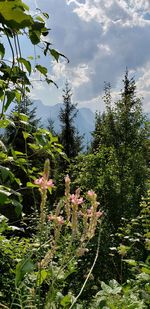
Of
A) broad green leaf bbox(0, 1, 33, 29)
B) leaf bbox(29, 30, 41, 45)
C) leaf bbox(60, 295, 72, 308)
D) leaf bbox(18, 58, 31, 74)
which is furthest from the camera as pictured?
leaf bbox(60, 295, 72, 308)

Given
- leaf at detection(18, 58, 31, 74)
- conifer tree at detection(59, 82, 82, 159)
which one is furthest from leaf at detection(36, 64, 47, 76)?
conifer tree at detection(59, 82, 82, 159)

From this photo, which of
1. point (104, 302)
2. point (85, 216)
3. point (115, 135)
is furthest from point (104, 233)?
point (85, 216)

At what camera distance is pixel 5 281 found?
2424 millimetres

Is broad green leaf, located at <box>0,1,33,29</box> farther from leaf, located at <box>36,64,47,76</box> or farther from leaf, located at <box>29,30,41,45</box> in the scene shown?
leaf, located at <box>36,64,47,76</box>

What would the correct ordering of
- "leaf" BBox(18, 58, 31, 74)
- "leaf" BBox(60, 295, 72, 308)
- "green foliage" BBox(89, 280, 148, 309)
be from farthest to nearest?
"green foliage" BBox(89, 280, 148, 309) < "leaf" BBox(60, 295, 72, 308) < "leaf" BBox(18, 58, 31, 74)

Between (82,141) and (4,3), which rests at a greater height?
(82,141)

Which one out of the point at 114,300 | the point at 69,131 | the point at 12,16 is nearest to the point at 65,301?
the point at 114,300

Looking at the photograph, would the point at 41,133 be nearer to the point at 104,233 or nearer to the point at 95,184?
the point at 104,233

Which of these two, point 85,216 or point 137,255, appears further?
point 137,255

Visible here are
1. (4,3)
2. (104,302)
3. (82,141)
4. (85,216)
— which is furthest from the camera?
(82,141)

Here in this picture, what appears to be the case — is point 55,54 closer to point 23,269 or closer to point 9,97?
point 9,97

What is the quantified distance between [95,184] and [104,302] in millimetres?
10736

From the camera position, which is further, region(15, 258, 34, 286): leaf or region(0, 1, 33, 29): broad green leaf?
region(15, 258, 34, 286): leaf

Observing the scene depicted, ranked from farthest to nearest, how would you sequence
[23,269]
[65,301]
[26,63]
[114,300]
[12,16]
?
[114,300]
[65,301]
[26,63]
[23,269]
[12,16]
